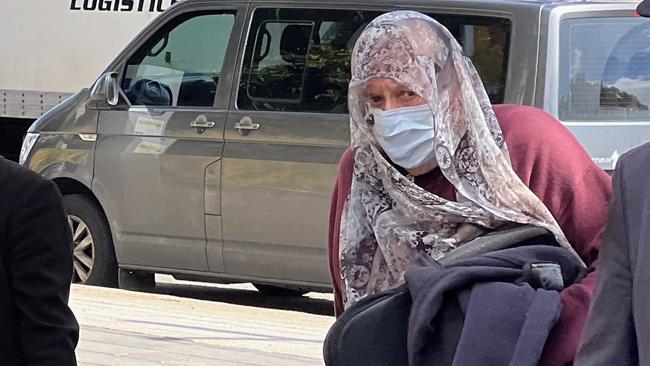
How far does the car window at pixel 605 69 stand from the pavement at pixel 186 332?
5.86 feet

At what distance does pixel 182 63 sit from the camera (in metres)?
7.32

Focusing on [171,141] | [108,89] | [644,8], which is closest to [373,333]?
[644,8]

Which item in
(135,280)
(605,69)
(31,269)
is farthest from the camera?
(135,280)

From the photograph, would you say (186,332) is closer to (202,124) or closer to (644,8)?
(202,124)

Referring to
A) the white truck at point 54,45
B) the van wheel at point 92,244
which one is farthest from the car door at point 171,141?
the white truck at point 54,45

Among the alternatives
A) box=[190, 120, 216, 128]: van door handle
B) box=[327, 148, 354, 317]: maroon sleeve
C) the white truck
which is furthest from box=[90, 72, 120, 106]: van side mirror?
box=[327, 148, 354, 317]: maroon sleeve

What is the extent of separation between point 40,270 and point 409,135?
2.77 feet

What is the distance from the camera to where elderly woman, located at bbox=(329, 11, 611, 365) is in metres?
2.52

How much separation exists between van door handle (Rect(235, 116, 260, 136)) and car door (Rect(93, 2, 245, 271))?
0.14m

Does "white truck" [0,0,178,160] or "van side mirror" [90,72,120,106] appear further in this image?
"white truck" [0,0,178,160]

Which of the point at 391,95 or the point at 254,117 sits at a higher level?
the point at 391,95

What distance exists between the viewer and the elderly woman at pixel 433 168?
2.52 m

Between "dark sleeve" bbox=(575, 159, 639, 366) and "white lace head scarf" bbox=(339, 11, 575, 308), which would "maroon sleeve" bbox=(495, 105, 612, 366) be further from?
"dark sleeve" bbox=(575, 159, 639, 366)

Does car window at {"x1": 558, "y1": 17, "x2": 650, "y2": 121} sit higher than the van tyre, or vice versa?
car window at {"x1": 558, "y1": 17, "x2": 650, "y2": 121}
